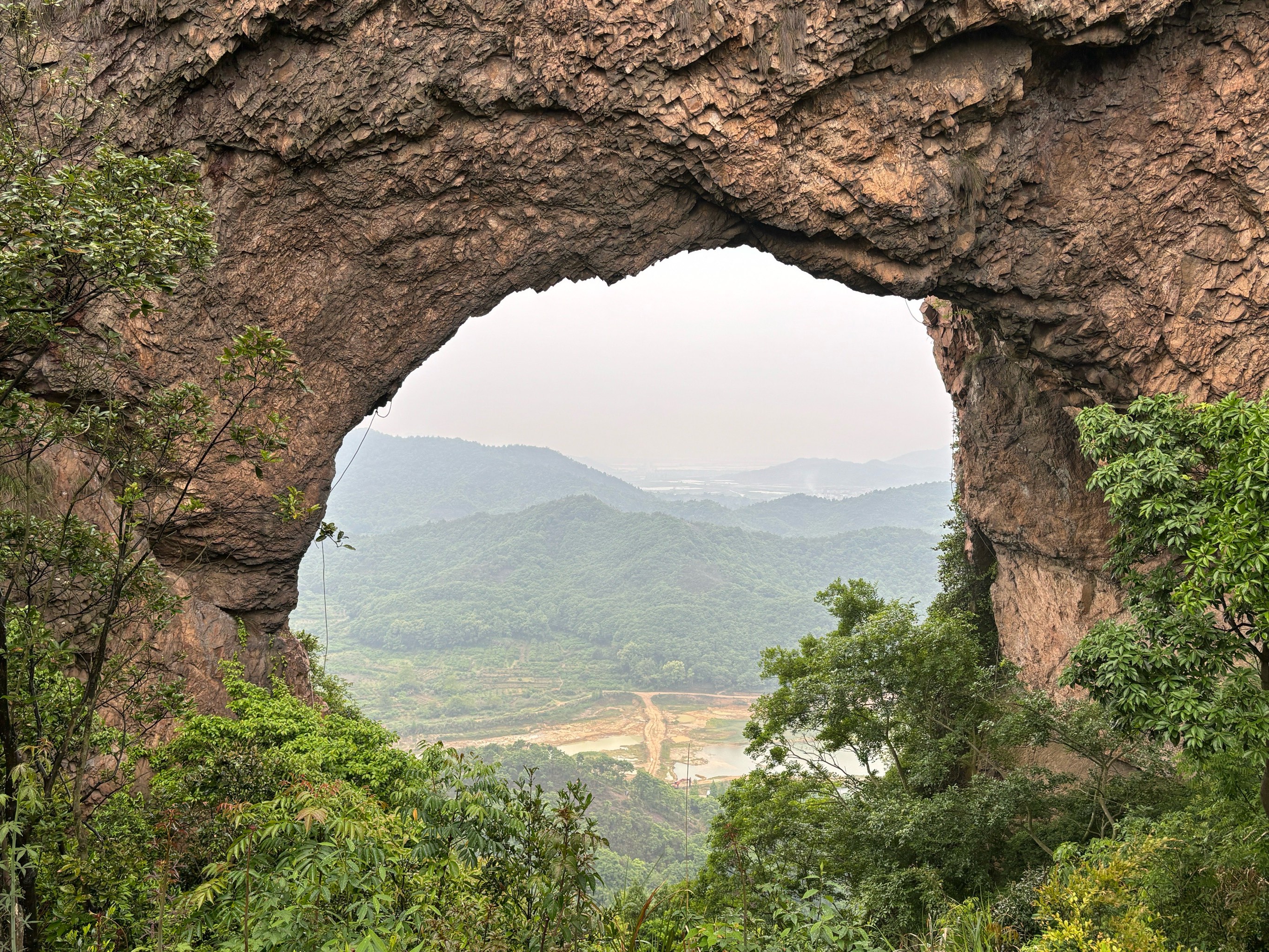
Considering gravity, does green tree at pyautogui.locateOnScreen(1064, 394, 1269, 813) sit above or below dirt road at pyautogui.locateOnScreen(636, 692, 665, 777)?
above

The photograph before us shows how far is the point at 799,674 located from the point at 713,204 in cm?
1109

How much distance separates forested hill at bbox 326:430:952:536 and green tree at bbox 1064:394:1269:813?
5595 inches

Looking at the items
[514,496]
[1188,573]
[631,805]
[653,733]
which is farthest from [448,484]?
[1188,573]

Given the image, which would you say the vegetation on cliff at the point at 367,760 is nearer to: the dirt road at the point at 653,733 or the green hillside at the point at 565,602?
the dirt road at the point at 653,733

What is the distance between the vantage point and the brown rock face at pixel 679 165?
10180 mm

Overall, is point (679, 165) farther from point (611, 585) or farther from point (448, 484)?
point (448, 484)

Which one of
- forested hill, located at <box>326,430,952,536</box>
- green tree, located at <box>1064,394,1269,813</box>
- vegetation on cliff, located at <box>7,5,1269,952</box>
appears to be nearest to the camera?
vegetation on cliff, located at <box>7,5,1269,952</box>

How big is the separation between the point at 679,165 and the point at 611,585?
344ft

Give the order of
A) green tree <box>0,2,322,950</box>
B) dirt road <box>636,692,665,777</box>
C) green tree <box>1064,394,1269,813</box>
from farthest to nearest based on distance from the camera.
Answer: dirt road <box>636,692,665,777</box>, green tree <box>1064,394,1269,813</box>, green tree <box>0,2,322,950</box>

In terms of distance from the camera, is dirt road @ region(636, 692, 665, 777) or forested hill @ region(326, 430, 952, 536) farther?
forested hill @ region(326, 430, 952, 536)

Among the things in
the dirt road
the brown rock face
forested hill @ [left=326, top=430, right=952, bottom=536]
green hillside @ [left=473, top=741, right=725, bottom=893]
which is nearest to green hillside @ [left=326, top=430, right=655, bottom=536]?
forested hill @ [left=326, top=430, right=952, bottom=536]

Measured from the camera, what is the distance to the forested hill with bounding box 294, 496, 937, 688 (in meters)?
93.8

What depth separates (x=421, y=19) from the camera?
33.2 ft

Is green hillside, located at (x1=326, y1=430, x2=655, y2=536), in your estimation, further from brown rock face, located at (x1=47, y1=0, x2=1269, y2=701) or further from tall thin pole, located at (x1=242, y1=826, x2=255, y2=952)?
tall thin pole, located at (x1=242, y1=826, x2=255, y2=952)
